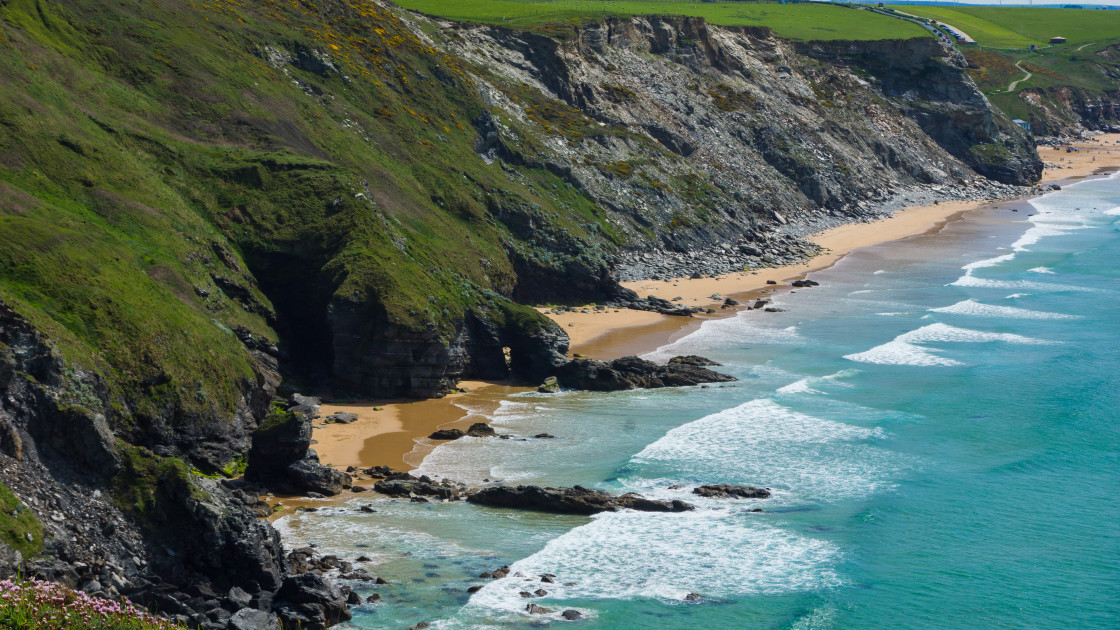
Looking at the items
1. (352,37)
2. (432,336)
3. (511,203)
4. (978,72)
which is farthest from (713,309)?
(978,72)

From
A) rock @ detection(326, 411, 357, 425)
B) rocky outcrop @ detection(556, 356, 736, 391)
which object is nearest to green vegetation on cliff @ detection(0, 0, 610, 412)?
rock @ detection(326, 411, 357, 425)

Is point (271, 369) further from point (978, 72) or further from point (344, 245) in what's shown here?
point (978, 72)

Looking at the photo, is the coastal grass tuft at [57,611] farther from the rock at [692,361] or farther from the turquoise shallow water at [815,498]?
the rock at [692,361]

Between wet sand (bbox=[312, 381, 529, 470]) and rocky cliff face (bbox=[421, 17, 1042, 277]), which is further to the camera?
rocky cliff face (bbox=[421, 17, 1042, 277])

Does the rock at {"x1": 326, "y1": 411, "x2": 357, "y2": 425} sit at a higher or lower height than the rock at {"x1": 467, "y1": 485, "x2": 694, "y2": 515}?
higher

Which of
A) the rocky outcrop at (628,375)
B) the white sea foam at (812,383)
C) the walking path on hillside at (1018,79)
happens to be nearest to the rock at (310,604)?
the rocky outcrop at (628,375)

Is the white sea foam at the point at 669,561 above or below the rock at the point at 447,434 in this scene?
below

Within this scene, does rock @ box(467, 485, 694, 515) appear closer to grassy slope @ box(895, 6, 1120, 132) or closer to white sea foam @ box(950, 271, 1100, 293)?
white sea foam @ box(950, 271, 1100, 293)
